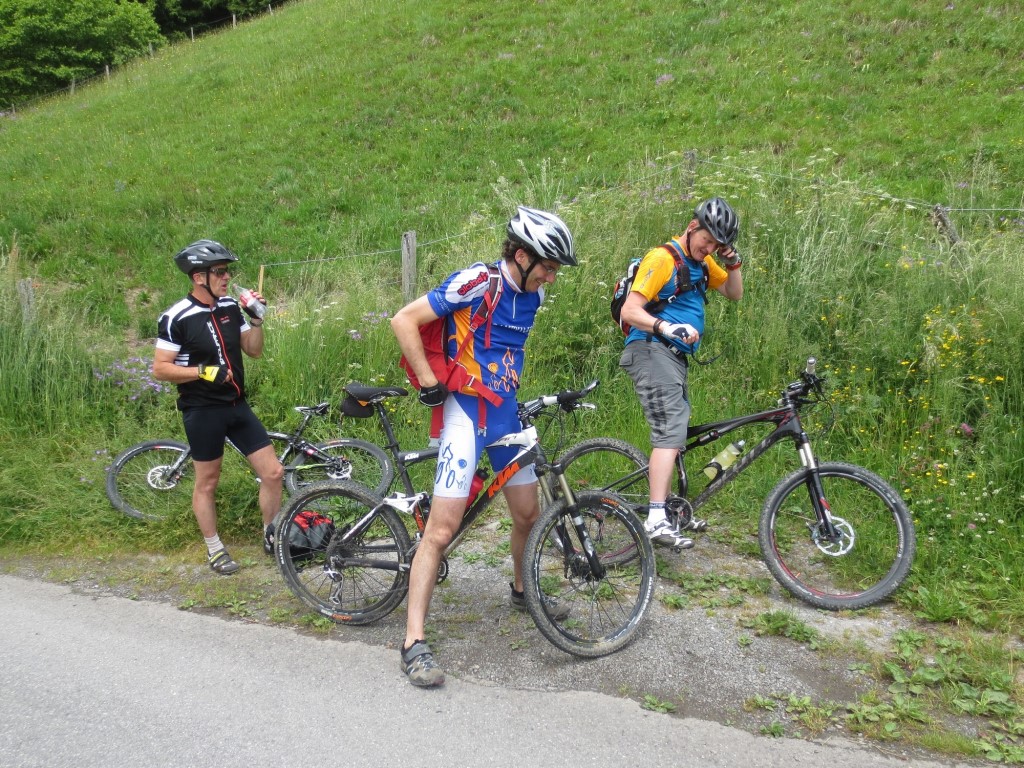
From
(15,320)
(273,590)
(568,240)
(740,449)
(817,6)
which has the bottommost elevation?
(273,590)

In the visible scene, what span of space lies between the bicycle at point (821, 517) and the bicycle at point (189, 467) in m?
2.75

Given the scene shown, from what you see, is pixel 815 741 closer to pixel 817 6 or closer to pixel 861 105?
pixel 861 105

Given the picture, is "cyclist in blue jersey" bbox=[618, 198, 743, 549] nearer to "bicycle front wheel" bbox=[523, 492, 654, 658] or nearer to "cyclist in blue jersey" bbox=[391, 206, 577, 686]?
"bicycle front wheel" bbox=[523, 492, 654, 658]

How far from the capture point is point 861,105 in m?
14.3

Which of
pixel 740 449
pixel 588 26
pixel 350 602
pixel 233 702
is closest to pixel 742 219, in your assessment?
pixel 740 449

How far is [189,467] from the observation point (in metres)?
6.48

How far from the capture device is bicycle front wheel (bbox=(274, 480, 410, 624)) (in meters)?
4.34

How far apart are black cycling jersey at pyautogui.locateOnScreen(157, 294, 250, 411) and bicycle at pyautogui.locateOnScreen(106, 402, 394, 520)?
4.06 feet

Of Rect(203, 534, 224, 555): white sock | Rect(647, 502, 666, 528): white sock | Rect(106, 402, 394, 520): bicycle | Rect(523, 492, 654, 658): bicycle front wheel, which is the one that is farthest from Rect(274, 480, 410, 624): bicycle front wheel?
Rect(106, 402, 394, 520): bicycle

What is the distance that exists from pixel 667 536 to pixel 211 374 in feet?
9.61

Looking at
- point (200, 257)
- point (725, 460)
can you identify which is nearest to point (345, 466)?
point (200, 257)

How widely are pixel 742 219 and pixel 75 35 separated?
33386mm

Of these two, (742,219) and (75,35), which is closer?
(742,219)

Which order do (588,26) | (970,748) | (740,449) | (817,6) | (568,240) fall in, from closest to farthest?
(970,748), (568,240), (740,449), (817,6), (588,26)
